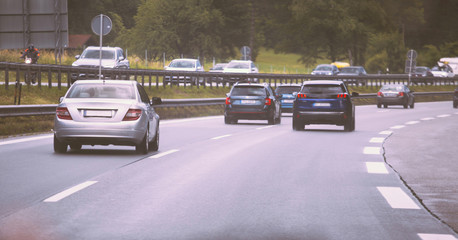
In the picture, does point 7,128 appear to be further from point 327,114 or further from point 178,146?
point 327,114

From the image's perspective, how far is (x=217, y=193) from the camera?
1093cm

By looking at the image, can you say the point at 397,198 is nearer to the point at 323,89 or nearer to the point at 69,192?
the point at 69,192

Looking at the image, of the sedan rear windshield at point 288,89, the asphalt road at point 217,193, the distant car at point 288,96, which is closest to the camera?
the asphalt road at point 217,193

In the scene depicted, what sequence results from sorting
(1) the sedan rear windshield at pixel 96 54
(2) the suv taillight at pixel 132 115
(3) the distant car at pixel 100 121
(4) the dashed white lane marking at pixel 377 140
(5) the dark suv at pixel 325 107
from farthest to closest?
(1) the sedan rear windshield at pixel 96 54, (5) the dark suv at pixel 325 107, (4) the dashed white lane marking at pixel 377 140, (2) the suv taillight at pixel 132 115, (3) the distant car at pixel 100 121

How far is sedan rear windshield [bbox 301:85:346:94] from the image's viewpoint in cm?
2675

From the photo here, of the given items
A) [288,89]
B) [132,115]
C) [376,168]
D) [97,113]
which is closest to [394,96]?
[288,89]

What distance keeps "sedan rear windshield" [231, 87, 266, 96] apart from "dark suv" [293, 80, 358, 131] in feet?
Result: 12.8

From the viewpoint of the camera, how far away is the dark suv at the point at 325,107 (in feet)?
87.0

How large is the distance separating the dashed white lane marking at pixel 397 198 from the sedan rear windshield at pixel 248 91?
19167 millimetres

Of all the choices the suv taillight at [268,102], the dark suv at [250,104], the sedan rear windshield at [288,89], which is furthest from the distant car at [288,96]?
the suv taillight at [268,102]

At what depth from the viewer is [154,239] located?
7.58 m

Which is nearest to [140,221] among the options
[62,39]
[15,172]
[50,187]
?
[50,187]

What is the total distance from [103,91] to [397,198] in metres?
7.80

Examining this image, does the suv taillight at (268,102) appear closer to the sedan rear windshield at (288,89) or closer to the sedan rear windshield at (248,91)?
the sedan rear windshield at (248,91)
